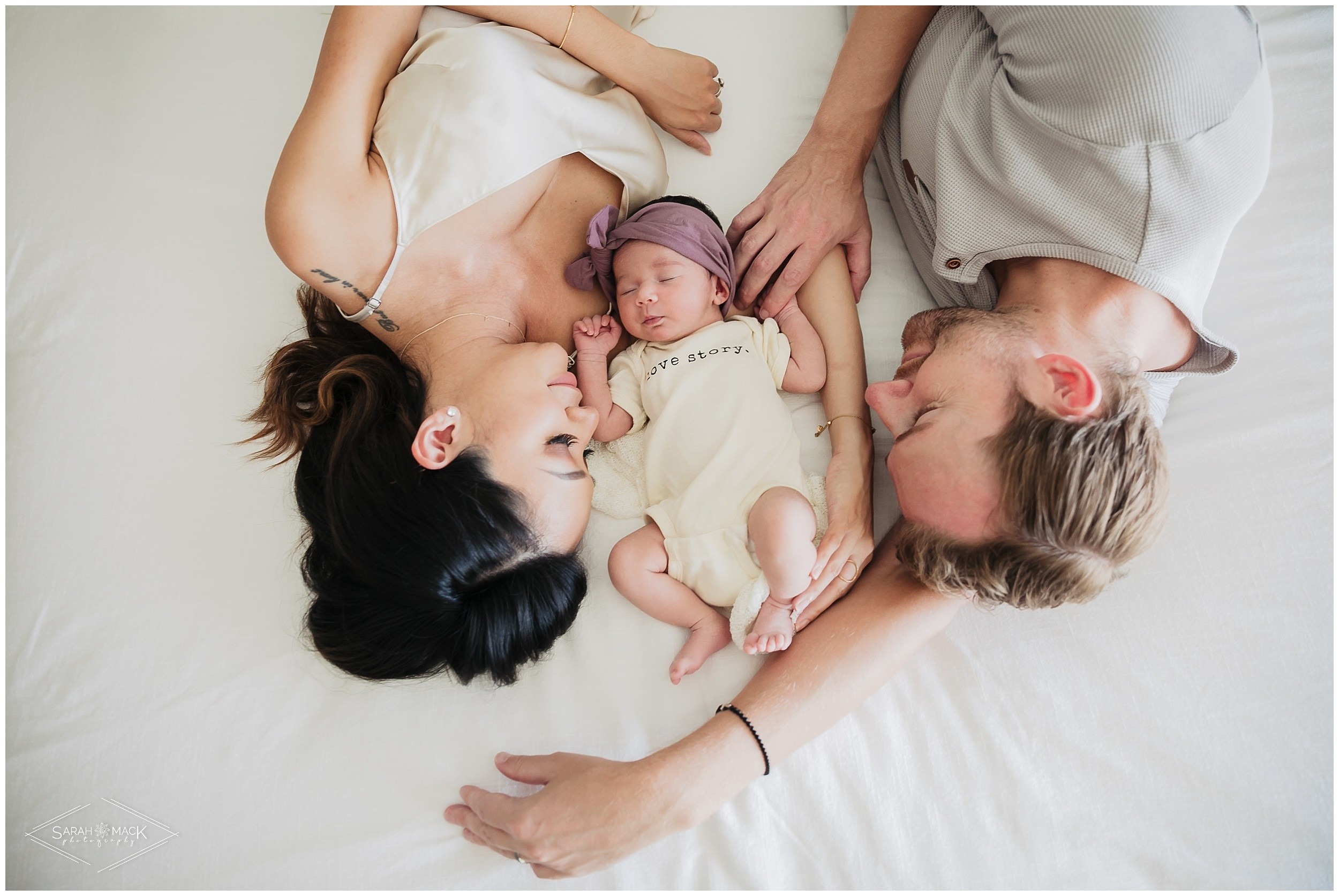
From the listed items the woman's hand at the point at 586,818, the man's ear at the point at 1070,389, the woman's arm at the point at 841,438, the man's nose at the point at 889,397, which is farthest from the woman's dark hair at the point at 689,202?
the woman's hand at the point at 586,818

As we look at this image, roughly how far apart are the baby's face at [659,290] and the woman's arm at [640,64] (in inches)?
17.4

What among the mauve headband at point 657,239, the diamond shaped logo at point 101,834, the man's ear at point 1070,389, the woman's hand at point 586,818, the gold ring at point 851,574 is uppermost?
the man's ear at point 1070,389

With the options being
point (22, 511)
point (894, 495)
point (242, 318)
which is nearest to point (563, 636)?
→ point (894, 495)

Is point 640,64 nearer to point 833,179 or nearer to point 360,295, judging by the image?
point 833,179

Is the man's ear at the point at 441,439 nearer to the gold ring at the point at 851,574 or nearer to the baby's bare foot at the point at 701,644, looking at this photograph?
the baby's bare foot at the point at 701,644

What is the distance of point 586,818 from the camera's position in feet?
3.89

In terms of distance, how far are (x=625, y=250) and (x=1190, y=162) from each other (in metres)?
0.96

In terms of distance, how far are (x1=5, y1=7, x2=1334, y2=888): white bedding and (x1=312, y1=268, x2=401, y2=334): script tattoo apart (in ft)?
1.30

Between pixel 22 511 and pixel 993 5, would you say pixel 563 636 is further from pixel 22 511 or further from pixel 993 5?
pixel 993 5

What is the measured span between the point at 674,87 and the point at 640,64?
90 mm

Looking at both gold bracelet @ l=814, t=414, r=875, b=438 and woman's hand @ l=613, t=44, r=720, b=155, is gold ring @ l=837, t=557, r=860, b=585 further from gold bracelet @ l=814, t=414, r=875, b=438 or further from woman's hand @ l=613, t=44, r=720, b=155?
woman's hand @ l=613, t=44, r=720, b=155

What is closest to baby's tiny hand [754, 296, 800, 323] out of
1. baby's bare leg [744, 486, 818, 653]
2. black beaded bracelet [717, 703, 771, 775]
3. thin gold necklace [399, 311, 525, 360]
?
baby's bare leg [744, 486, 818, 653]

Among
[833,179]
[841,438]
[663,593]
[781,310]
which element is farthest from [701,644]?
[833,179]

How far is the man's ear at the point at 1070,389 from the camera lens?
3.61 feet
